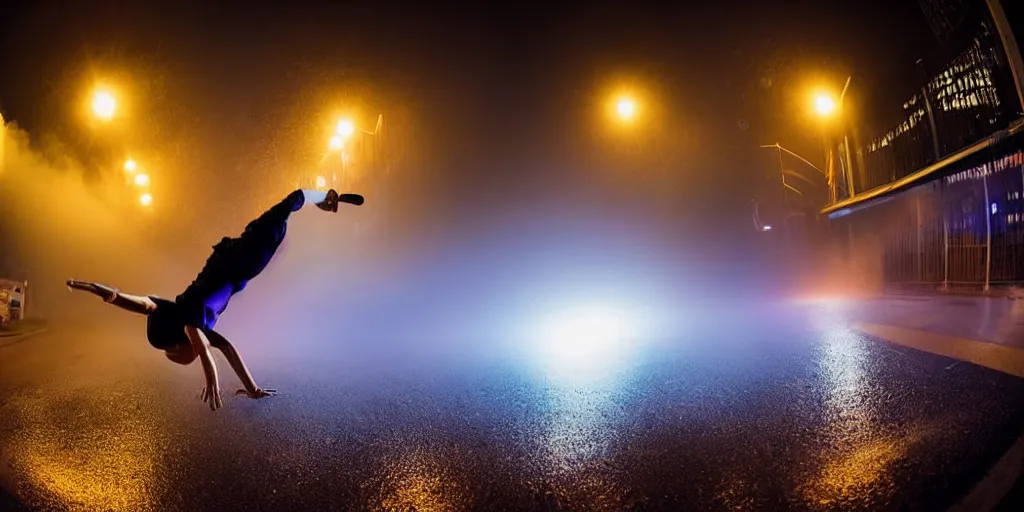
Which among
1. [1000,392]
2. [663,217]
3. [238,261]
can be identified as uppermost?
[663,217]

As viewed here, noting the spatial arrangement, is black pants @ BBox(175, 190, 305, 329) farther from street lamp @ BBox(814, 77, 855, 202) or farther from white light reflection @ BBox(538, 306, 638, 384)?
street lamp @ BBox(814, 77, 855, 202)

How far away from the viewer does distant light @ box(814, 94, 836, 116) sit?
13.3 metres

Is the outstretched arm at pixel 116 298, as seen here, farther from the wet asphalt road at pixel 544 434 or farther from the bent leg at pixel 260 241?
the wet asphalt road at pixel 544 434

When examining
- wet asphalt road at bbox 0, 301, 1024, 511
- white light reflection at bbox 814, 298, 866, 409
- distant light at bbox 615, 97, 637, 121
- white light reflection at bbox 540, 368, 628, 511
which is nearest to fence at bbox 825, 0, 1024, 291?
white light reflection at bbox 814, 298, 866, 409

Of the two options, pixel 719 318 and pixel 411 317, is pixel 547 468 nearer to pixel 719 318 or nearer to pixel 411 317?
pixel 719 318

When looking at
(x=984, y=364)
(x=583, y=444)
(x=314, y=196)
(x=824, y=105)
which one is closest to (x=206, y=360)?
(x=314, y=196)

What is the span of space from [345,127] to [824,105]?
13.8m

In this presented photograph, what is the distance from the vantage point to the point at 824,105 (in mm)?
13539

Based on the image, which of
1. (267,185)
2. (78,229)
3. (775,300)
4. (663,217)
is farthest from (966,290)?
(78,229)

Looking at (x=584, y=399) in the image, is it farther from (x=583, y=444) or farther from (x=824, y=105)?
(x=824, y=105)

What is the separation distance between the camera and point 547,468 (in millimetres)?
3525

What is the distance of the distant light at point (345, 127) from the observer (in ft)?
51.2

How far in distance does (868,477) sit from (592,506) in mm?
1759

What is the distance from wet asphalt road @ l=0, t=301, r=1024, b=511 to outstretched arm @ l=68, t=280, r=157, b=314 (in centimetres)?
119
